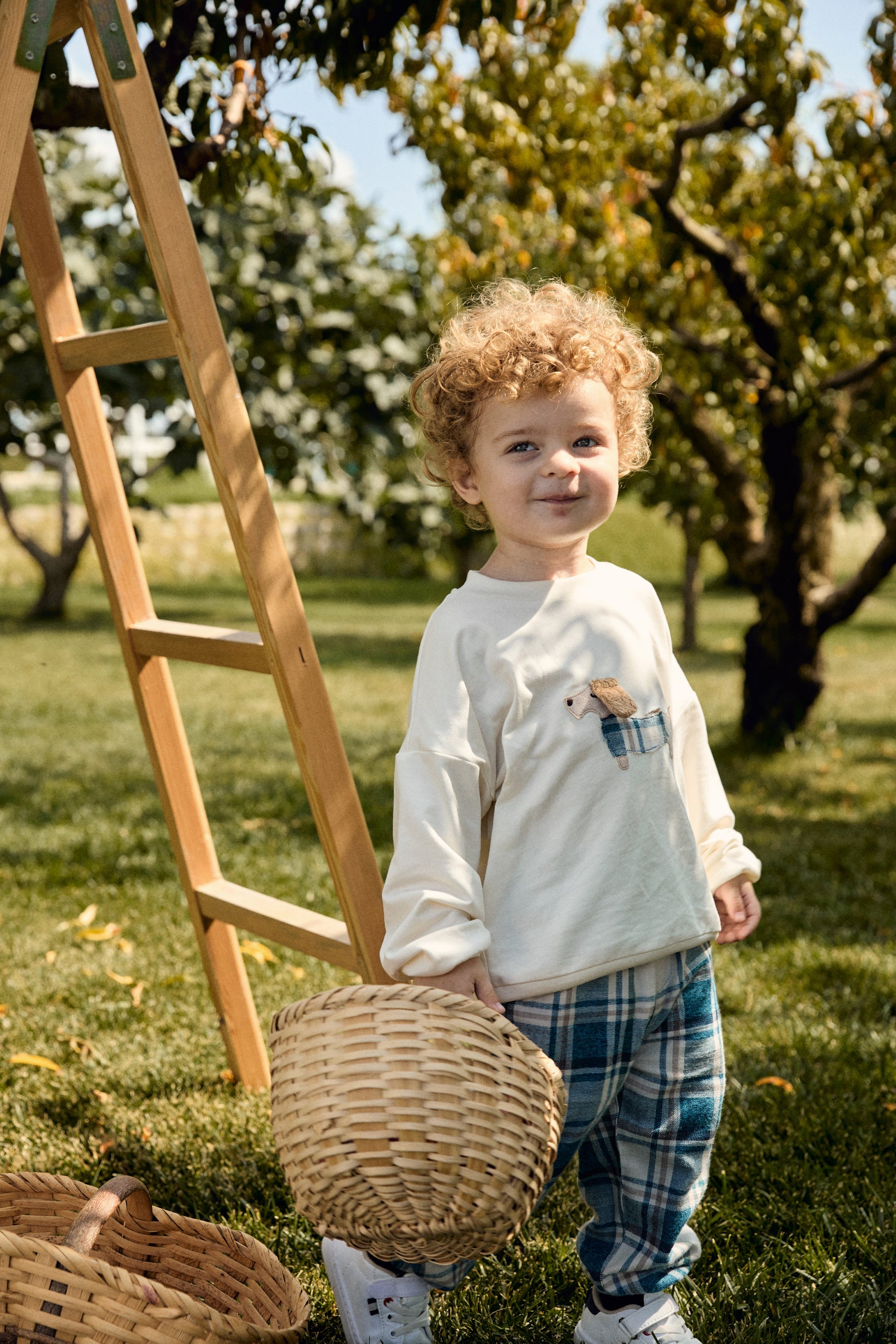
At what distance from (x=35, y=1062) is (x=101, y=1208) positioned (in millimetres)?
1302

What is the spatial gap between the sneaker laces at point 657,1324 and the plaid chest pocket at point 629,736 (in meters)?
0.84

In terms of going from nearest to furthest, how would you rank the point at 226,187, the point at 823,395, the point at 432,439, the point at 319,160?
1. the point at 432,439
2. the point at 226,187
3. the point at 319,160
4. the point at 823,395

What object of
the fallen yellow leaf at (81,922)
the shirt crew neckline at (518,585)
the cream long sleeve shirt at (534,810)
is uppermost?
the shirt crew neckline at (518,585)

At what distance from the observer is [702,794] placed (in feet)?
6.26

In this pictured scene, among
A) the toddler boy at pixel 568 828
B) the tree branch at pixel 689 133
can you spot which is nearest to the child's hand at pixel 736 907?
the toddler boy at pixel 568 828

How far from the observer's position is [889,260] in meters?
6.56

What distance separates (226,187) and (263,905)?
1776mm

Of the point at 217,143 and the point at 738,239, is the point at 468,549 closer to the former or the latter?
the point at 738,239

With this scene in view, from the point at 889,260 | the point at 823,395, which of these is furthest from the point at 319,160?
the point at 889,260

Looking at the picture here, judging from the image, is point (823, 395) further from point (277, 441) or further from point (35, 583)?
point (35, 583)

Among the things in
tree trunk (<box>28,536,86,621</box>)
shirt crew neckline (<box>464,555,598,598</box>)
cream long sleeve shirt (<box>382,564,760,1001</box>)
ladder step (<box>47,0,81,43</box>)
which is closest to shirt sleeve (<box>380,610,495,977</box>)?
cream long sleeve shirt (<box>382,564,760,1001</box>)

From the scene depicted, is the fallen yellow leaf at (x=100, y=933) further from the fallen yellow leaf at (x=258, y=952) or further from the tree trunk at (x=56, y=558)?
the tree trunk at (x=56, y=558)

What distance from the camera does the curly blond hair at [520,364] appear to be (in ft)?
5.66

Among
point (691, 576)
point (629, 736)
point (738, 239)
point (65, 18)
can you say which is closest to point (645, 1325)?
point (629, 736)
